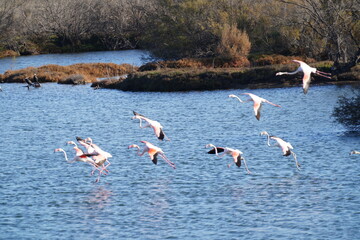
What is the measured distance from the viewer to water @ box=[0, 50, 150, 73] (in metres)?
71.4

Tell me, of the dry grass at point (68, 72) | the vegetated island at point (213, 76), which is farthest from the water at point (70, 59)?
the vegetated island at point (213, 76)

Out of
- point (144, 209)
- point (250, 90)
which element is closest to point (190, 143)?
point (144, 209)

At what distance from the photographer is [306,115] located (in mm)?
35875

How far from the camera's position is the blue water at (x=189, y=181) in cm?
1855

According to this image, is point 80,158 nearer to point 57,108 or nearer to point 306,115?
point 306,115

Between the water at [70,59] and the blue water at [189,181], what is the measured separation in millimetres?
31246

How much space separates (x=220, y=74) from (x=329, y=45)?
944 cm

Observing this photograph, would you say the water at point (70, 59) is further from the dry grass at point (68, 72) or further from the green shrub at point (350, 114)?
the green shrub at point (350, 114)

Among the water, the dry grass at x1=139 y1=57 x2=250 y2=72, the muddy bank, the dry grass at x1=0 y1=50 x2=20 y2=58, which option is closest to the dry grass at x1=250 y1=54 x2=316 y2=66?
the dry grass at x1=139 y1=57 x2=250 y2=72

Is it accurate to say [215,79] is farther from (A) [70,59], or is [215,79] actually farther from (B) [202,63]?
(A) [70,59]

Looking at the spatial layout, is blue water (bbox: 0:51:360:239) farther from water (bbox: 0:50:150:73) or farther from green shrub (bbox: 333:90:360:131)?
water (bbox: 0:50:150:73)

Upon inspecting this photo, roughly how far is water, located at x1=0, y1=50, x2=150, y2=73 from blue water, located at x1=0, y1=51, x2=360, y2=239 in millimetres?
31246

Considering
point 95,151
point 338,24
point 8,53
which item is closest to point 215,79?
point 338,24

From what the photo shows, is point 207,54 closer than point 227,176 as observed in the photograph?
No
